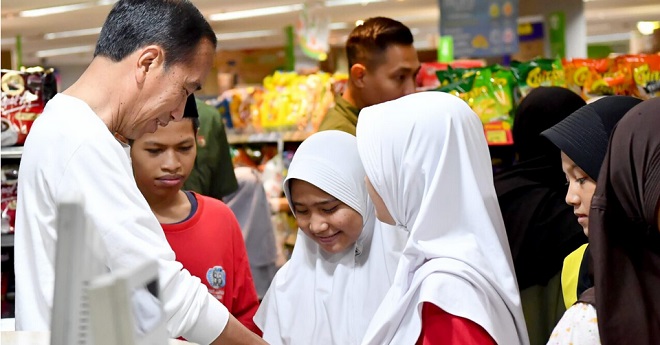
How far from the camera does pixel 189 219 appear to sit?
8.95 ft

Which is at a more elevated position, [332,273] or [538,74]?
[538,74]

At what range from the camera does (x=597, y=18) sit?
15734 millimetres

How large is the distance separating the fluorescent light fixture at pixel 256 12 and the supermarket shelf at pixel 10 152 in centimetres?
1103

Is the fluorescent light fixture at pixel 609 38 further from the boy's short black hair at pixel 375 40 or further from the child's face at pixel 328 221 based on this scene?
the child's face at pixel 328 221

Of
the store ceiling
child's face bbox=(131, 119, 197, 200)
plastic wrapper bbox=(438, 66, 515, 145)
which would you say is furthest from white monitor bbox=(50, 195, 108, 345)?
the store ceiling

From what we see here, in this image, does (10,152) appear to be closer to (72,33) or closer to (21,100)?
(21,100)

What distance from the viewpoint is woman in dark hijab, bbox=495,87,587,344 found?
2.96 meters

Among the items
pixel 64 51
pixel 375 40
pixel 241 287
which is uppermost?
pixel 64 51

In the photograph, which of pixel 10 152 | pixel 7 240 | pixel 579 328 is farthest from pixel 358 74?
pixel 579 328

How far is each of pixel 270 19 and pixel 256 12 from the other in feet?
2.93

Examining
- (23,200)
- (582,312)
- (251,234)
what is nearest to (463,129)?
(582,312)

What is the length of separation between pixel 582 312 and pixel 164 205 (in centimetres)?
142

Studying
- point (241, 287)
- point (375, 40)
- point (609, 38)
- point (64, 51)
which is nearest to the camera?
point (241, 287)

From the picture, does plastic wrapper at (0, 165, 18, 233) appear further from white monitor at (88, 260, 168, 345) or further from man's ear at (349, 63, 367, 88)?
white monitor at (88, 260, 168, 345)
